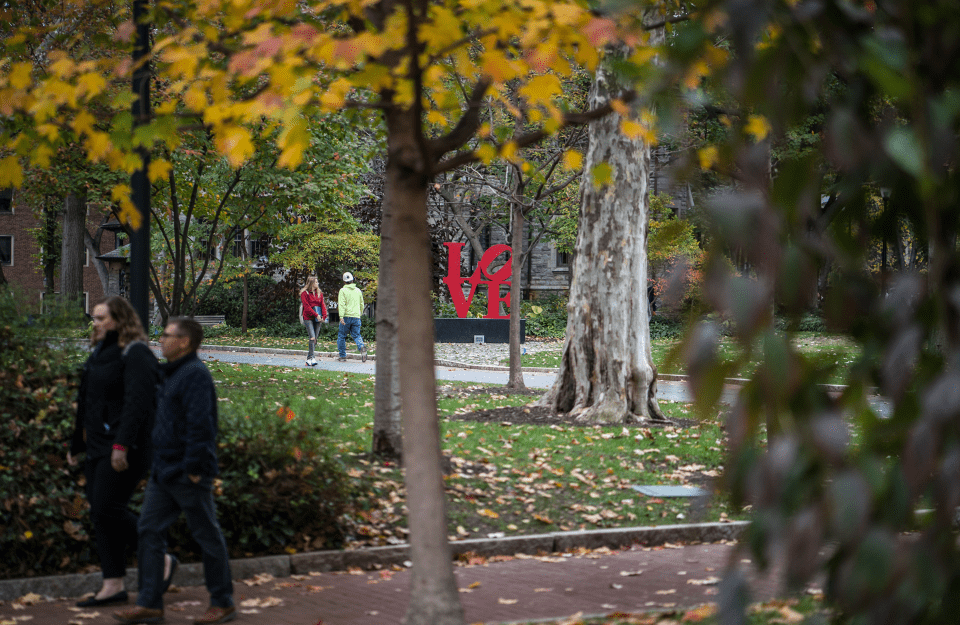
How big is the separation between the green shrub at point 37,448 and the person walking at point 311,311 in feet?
52.1

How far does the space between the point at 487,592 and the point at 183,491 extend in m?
2.30

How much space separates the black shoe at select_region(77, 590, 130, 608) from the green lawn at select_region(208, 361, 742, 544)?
6.68 ft

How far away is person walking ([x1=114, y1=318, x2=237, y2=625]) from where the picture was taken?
6.03m

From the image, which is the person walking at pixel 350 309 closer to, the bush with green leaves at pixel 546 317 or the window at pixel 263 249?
the bush with green leaves at pixel 546 317

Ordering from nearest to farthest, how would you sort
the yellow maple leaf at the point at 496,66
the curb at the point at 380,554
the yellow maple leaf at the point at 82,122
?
the yellow maple leaf at the point at 496,66 → the yellow maple leaf at the point at 82,122 → the curb at the point at 380,554

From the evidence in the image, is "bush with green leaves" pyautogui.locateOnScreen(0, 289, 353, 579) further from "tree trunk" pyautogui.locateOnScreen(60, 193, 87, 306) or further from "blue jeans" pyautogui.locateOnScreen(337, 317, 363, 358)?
"tree trunk" pyautogui.locateOnScreen(60, 193, 87, 306)

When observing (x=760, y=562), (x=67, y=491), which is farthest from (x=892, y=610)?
(x=67, y=491)

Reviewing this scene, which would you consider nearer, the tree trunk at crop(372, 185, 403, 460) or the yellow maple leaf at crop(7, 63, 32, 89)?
the yellow maple leaf at crop(7, 63, 32, 89)

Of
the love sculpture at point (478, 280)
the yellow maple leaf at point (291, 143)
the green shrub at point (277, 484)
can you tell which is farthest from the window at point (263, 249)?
the yellow maple leaf at point (291, 143)

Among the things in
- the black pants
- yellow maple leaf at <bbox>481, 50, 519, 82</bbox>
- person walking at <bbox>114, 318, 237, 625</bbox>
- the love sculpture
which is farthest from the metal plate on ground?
the love sculpture

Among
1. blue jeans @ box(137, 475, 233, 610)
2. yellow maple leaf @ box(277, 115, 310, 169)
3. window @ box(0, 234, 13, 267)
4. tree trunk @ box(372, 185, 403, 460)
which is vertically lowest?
blue jeans @ box(137, 475, 233, 610)

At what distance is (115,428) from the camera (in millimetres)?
6453

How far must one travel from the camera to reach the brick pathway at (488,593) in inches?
248

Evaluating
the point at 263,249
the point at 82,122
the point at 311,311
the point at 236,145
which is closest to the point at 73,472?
the point at 82,122
